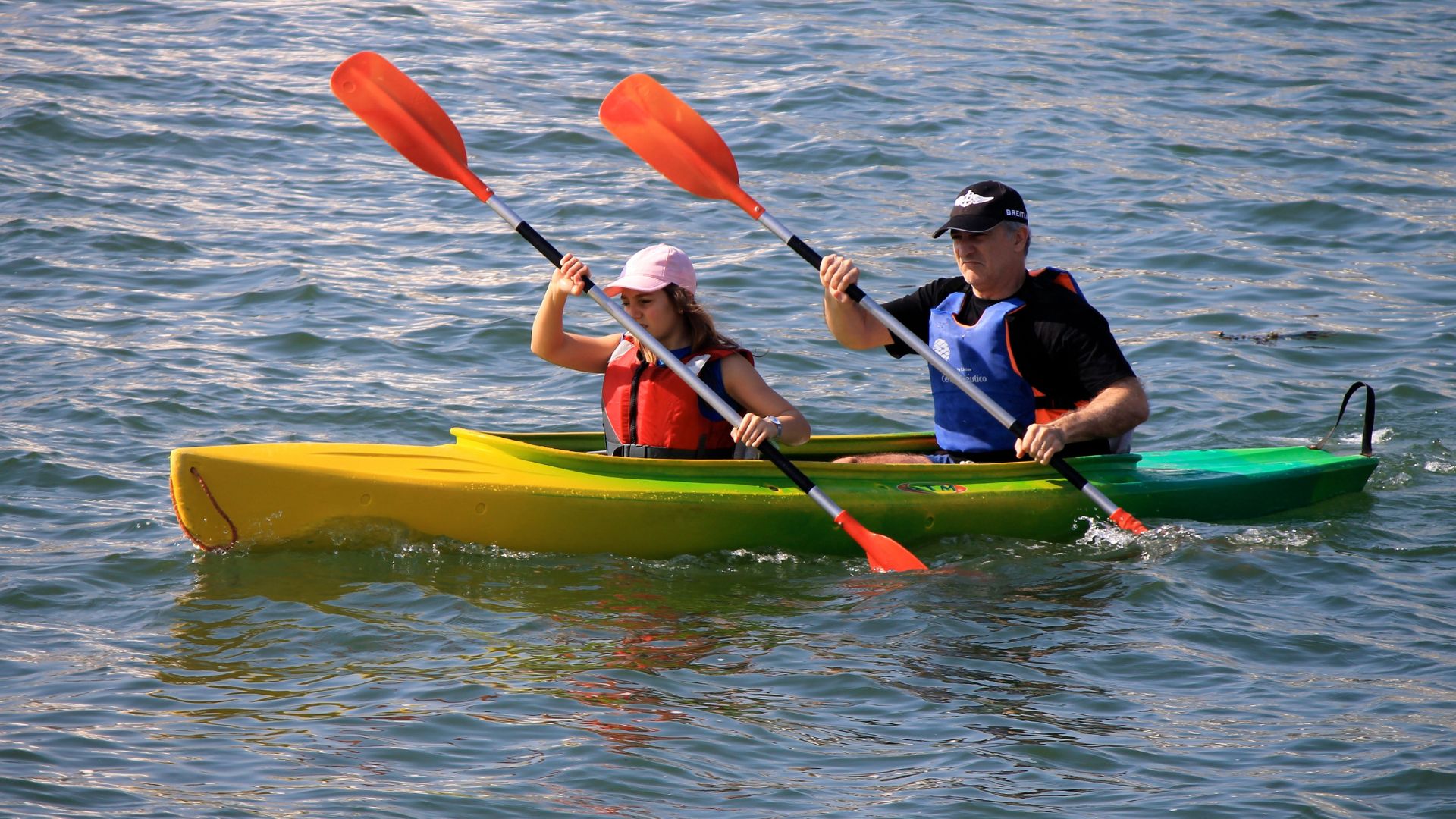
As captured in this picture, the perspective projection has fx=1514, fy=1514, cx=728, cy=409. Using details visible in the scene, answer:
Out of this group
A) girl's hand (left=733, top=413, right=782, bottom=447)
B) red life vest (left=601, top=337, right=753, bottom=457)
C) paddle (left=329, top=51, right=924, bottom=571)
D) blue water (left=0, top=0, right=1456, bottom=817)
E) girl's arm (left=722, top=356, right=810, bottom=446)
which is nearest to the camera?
blue water (left=0, top=0, right=1456, bottom=817)

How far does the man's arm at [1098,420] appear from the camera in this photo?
4988 mm

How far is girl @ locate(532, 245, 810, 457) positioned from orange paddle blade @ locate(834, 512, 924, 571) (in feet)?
1.03

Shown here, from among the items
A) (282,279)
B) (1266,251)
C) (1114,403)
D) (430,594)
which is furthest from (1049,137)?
(430,594)

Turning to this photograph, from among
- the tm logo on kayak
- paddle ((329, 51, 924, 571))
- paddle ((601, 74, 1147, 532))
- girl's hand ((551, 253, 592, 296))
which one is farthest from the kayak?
paddle ((601, 74, 1147, 532))

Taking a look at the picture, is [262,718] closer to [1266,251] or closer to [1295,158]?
[1266,251]

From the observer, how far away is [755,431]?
482 centimetres

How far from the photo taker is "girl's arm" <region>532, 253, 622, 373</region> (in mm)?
4996

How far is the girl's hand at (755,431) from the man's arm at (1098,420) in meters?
0.85

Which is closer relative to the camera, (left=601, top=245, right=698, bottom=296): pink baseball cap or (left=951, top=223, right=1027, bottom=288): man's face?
(left=601, top=245, right=698, bottom=296): pink baseball cap

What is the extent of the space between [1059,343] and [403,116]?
2.58m

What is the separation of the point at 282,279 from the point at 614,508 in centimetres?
404

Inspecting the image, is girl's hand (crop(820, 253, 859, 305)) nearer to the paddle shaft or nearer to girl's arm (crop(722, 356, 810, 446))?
the paddle shaft

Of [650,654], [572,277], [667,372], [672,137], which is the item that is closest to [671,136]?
[672,137]

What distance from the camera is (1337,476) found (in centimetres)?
574
